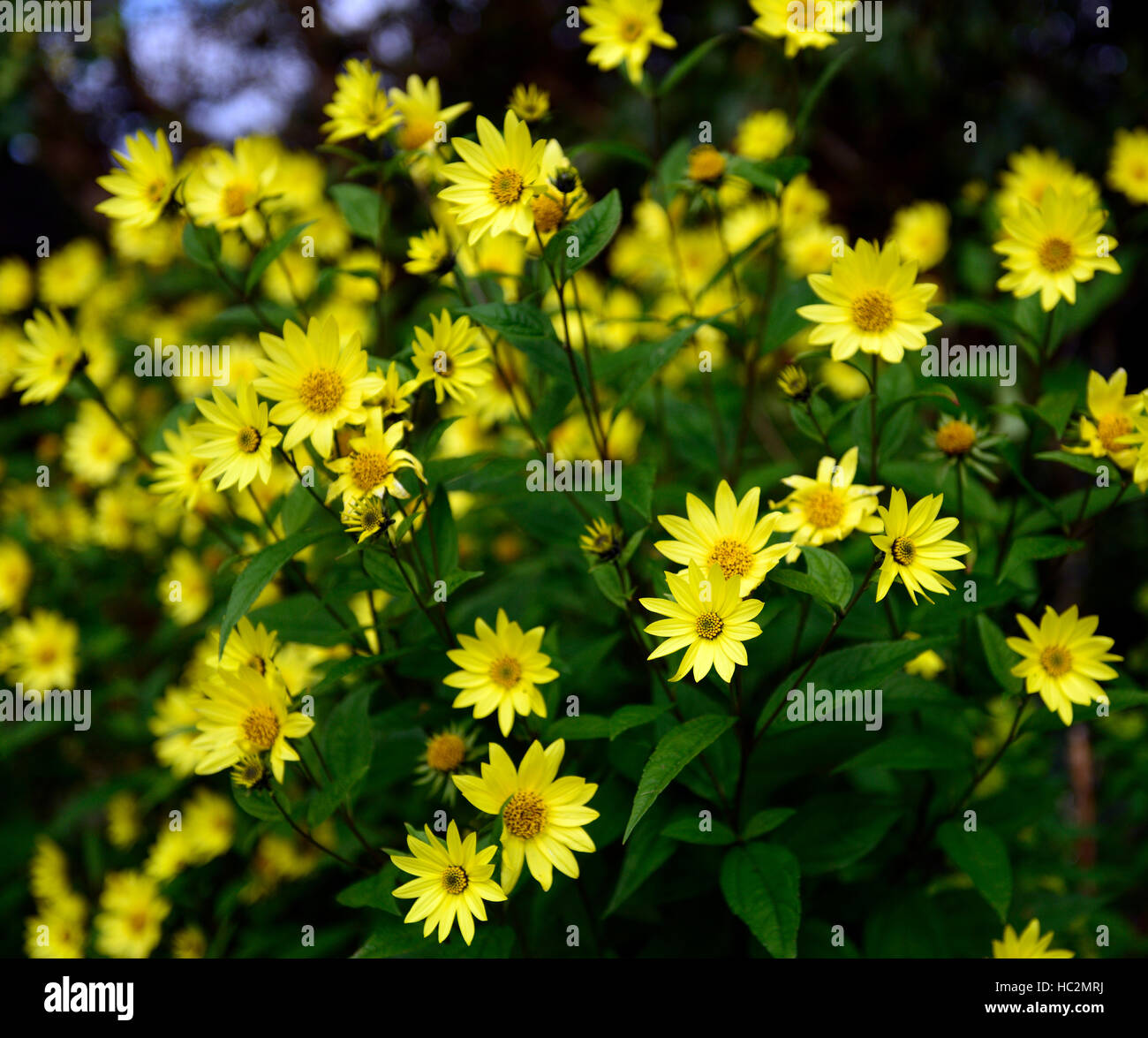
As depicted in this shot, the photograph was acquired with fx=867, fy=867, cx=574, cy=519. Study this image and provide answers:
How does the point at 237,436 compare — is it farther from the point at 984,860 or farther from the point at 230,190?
the point at 984,860

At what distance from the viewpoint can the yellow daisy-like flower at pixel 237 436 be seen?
1175 millimetres

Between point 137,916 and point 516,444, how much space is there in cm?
133

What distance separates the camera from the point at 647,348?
150cm

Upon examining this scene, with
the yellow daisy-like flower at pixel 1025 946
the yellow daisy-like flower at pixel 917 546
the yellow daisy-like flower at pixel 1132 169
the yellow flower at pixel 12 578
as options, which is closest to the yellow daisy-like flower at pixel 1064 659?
the yellow daisy-like flower at pixel 917 546

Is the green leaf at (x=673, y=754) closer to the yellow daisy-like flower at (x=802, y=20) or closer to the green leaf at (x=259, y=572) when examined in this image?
the green leaf at (x=259, y=572)

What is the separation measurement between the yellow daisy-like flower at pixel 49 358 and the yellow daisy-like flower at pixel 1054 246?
163 centimetres

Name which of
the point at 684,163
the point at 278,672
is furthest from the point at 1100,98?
the point at 278,672

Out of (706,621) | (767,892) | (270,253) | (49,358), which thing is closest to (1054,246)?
(706,621)

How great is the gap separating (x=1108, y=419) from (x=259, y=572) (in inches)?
49.2

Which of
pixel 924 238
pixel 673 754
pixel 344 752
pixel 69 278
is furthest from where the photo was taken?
pixel 69 278

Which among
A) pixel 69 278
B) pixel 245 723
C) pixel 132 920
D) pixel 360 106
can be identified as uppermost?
pixel 69 278

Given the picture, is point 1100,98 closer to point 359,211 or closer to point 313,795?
point 359,211

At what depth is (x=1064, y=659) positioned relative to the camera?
4.02 feet

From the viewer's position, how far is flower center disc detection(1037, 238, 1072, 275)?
1.32 meters
